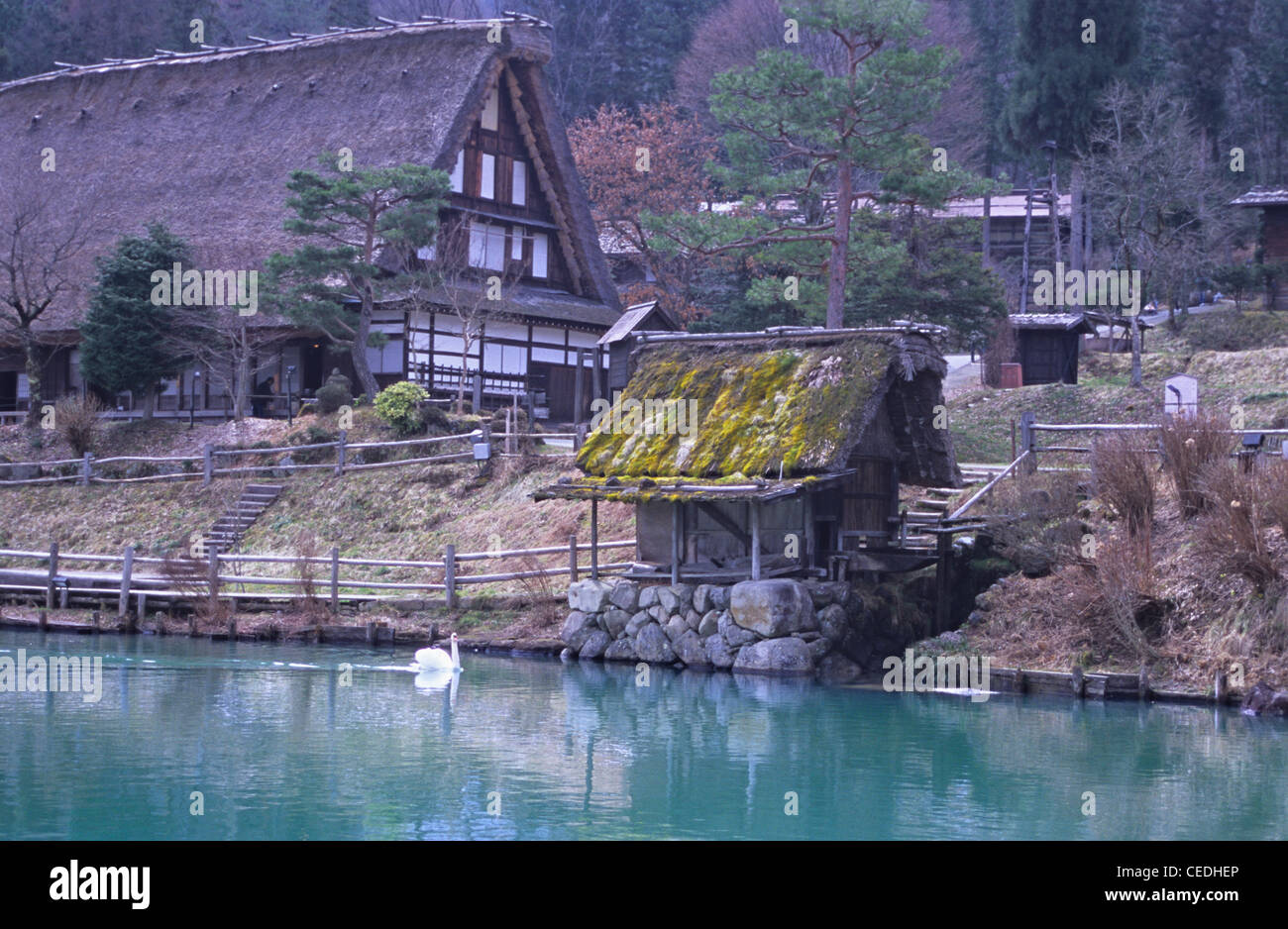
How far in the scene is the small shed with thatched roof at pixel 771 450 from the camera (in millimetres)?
18438

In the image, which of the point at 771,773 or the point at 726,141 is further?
the point at 726,141

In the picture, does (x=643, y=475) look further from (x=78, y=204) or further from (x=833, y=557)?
(x=78, y=204)

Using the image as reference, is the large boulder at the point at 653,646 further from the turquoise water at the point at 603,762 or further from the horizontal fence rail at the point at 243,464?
the horizontal fence rail at the point at 243,464

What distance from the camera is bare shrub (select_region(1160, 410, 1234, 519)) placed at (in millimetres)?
18156

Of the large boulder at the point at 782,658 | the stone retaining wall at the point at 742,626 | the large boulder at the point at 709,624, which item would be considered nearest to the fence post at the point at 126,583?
the stone retaining wall at the point at 742,626

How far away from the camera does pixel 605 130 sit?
45625 millimetres

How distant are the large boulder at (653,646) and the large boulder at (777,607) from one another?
4.57 feet

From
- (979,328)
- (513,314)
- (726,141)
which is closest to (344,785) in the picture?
(726,141)

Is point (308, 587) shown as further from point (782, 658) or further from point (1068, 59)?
point (1068, 59)

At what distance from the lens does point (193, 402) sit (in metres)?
34.6

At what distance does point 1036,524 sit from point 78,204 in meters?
28.9

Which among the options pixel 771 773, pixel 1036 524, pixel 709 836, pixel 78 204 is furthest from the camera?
pixel 78 204

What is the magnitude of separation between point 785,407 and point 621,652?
4066mm

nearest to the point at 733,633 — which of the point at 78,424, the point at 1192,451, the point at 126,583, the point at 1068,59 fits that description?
the point at 1192,451
